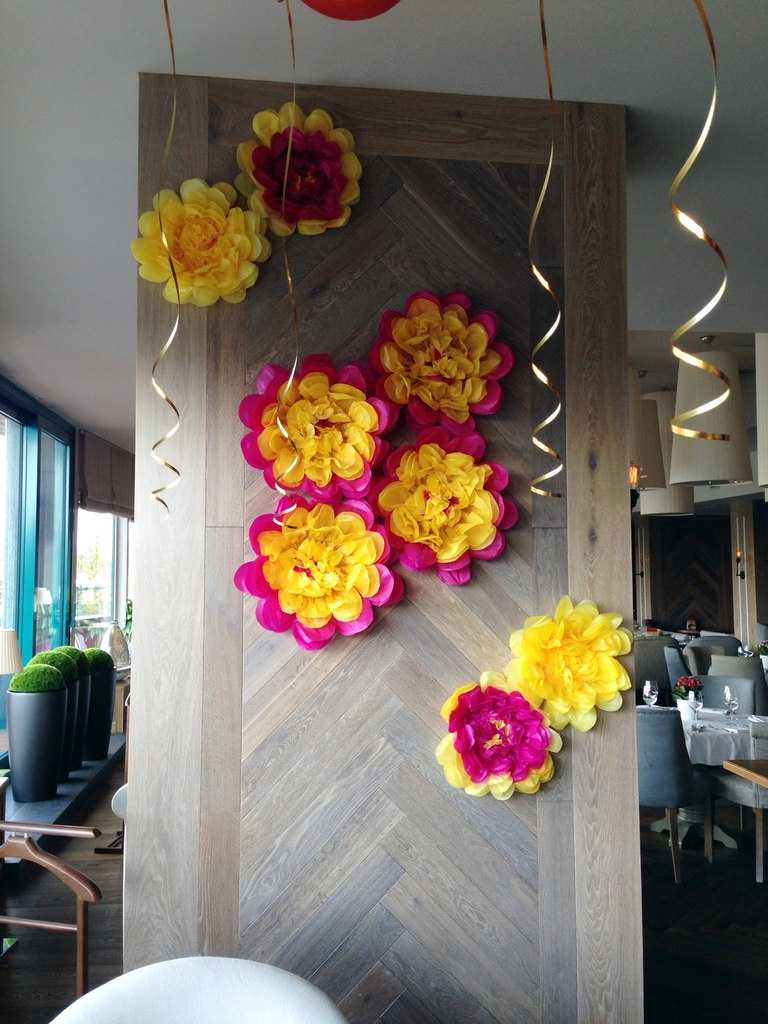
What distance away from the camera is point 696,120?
98.8 inches

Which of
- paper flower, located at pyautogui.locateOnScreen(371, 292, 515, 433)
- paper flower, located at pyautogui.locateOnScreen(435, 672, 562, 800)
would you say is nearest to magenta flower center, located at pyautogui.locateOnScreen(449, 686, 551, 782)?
paper flower, located at pyautogui.locateOnScreen(435, 672, 562, 800)

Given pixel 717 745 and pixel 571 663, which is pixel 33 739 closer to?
pixel 717 745

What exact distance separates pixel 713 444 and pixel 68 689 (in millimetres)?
4293

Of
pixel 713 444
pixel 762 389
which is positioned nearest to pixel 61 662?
pixel 713 444

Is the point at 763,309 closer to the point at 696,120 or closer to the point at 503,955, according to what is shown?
the point at 696,120

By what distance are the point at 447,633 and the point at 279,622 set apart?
0.42 metres

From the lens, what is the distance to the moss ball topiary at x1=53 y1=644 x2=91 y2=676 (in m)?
6.29

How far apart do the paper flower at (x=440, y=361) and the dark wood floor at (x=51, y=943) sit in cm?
254

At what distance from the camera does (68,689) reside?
236 inches

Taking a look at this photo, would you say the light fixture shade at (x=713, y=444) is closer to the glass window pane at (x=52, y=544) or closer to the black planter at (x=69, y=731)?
the black planter at (x=69, y=731)

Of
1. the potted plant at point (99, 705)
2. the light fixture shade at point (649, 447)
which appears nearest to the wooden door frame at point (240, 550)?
the light fixture shade at point (649, 447)

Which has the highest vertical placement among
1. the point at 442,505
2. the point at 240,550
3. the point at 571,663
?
the point at 442,505

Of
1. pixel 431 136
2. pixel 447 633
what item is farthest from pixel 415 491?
pixel 431 136

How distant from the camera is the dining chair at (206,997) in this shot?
4.89ft
